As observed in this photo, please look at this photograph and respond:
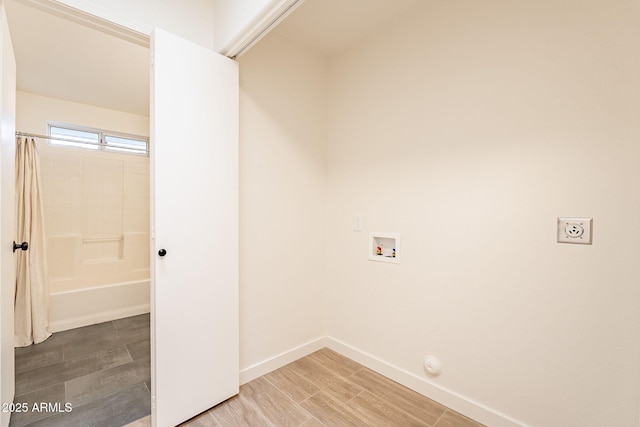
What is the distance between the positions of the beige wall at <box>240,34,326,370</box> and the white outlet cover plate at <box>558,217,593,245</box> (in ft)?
5.19

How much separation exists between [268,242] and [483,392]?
5.23 ft

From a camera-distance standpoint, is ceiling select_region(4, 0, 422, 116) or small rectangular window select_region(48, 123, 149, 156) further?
small rectangular window select_region(48, 123, 149, 156)

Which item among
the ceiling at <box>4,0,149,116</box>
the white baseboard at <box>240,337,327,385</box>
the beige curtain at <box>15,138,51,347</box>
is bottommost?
the white baseboard at <box>240,337,327,385</box>

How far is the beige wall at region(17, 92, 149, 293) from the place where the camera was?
306 cm

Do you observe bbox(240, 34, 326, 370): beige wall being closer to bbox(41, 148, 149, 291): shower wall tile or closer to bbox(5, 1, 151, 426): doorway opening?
bbox(5, 1, 151, 426): doorway opening

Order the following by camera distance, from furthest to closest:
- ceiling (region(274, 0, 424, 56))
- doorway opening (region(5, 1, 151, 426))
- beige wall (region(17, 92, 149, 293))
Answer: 1. beige wall (region(17, 92, 149, 293))
2. doorway opening (region(5, 1, 151, 426))
3. ceiling (region(274, 0, 424, 56))

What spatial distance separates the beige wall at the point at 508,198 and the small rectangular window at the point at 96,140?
9.86 ft

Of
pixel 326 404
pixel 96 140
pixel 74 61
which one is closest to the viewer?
pixel 326 404

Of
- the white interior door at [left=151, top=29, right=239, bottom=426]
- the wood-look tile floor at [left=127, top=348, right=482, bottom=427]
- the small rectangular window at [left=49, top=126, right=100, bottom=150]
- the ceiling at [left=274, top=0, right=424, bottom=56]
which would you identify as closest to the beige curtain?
the small rectangular window at [left=49, top=126, right=100, bottom=150]

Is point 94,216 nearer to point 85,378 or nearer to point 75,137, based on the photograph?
point 75,137

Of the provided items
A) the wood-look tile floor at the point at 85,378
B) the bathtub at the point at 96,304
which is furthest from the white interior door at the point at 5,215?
the bathtub at the point at 96,304

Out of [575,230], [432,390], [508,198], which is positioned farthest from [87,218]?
[575,230]

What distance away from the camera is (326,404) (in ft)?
5.50

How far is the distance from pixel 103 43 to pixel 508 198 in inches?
118
